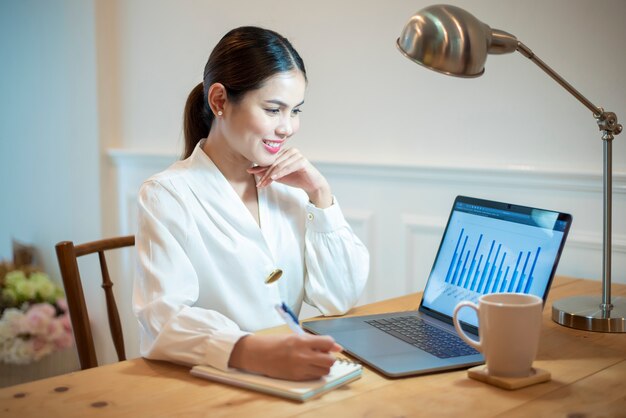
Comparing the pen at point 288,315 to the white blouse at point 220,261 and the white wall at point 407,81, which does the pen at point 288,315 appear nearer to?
the white blouse at point 220,261

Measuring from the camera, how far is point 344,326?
1.36 meters

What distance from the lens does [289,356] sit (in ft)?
3.47

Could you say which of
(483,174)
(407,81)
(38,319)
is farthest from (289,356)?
(38,319)

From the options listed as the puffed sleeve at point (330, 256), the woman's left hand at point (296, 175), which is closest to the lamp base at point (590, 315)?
the puffed sleeve at point (330, 256)

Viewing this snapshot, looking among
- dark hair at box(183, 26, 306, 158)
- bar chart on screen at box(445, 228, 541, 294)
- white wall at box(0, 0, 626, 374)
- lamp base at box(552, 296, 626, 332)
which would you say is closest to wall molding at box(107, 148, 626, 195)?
white wall at box(0, 0, 626, 374)

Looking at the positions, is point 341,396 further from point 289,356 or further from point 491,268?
point 491,268

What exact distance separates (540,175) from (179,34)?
1.43 metres

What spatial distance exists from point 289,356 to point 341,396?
0.29 ft

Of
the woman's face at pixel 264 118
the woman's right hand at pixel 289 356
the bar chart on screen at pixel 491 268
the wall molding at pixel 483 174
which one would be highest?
the woman's face at pixel 264 118

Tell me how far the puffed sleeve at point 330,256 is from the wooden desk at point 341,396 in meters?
0.47

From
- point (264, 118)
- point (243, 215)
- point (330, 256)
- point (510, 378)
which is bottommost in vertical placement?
point (510, 378)

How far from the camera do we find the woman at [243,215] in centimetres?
134

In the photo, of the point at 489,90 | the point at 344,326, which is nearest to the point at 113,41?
the point at 489,90

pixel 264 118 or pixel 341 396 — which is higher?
pixel 264 118
